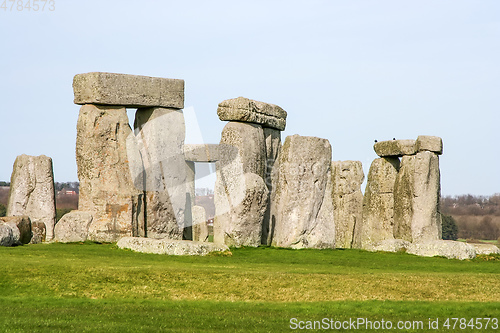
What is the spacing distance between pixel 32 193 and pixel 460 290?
48.9ft

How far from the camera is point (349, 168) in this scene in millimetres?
28891

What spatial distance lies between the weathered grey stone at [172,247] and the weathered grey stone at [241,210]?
84.9 inches

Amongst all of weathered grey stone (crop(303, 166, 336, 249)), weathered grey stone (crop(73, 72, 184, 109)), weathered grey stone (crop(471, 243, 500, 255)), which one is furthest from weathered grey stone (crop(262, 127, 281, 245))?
weathered grey stone (crop(471, 243, 500, 255))

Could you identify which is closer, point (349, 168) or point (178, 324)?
point (178, 324)

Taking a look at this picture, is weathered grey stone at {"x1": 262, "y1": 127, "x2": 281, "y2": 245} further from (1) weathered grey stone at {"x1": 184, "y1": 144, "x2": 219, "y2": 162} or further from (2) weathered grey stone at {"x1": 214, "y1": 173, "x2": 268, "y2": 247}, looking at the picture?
(1) weathered grey stone at {"x1": 184, "y1": 144, "x2": 219, "y2": 162}

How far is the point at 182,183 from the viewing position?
25.4 metres

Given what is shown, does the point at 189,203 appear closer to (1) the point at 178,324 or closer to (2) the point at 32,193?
(2) the point at 32,193

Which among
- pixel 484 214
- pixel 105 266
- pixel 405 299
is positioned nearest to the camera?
pixel 405 299

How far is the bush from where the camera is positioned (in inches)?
2007

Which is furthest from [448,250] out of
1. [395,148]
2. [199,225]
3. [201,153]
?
[201,153]

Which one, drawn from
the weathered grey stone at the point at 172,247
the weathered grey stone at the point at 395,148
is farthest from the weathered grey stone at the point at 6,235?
the weathered grey stone at the point at 395,148

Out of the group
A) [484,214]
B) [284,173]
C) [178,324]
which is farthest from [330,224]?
[484,214]

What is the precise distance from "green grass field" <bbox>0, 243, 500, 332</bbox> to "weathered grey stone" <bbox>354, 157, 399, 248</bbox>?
10.4 meters

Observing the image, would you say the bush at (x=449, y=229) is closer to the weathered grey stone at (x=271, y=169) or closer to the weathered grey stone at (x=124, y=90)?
the weathered grey stone at (x=271, y=169)
